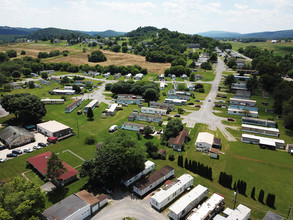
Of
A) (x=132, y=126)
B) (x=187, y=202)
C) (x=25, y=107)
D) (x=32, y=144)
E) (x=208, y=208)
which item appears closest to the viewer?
(x=208, y=208)

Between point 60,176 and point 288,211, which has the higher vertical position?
point 60,176

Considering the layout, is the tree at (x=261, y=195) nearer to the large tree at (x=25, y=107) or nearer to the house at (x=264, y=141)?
the house at (x=264, y=141)

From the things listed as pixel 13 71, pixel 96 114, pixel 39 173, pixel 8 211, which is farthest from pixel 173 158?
pixel 13 71

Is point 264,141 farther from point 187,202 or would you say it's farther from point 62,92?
point 62,92

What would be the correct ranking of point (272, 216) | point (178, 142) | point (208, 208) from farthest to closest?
point (178, 142) < point (208, 208) < point (272, 216)

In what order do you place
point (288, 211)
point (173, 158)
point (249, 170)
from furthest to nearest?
point (173, 158) < point (249, 170) < point (288, 211)

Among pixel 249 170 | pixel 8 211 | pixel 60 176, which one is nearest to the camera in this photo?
pixel 8 211

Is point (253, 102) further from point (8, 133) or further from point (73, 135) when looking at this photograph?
point (8, 133)

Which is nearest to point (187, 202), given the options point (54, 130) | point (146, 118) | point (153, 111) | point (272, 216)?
point (272, 216)
